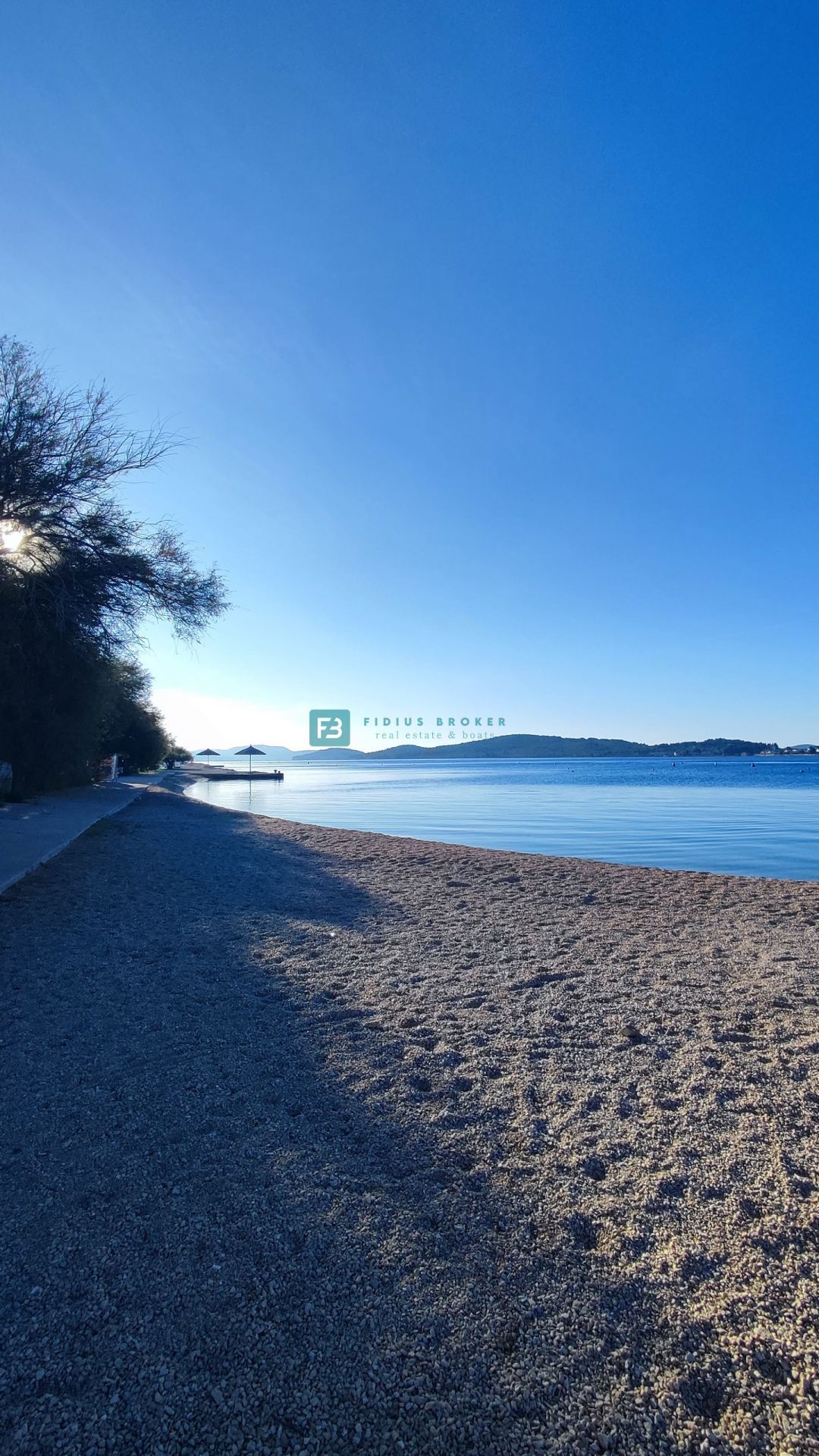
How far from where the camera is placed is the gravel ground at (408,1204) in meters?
1.68

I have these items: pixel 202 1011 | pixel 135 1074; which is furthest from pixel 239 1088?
pixel 202 1011

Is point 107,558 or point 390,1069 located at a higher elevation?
point 107,558

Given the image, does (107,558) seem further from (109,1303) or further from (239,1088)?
(109,1303)

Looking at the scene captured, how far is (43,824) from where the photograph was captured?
12.6 meters

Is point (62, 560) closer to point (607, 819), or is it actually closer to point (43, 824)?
point (43, 824)

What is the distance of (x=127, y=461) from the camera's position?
7961mm

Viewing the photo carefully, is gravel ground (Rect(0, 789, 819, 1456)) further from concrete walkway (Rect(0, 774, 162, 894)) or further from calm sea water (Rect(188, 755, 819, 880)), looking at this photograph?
calm sea water (Rect(188, 755, 819, 880))

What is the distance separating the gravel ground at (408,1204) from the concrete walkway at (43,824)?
367 centimetres

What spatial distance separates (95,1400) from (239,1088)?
1672 mm

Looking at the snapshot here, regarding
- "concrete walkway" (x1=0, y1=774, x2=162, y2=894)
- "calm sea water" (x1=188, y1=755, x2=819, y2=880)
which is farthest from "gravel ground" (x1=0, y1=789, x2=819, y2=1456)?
"calm sea water" (x1=188, y1=755, x2=819, y2=880)

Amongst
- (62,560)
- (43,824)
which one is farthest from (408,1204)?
(43,824)

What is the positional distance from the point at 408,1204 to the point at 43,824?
12191 millimetres

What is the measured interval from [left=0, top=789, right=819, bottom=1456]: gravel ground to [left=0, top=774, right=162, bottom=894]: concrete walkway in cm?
367

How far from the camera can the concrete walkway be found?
28.7 feet
